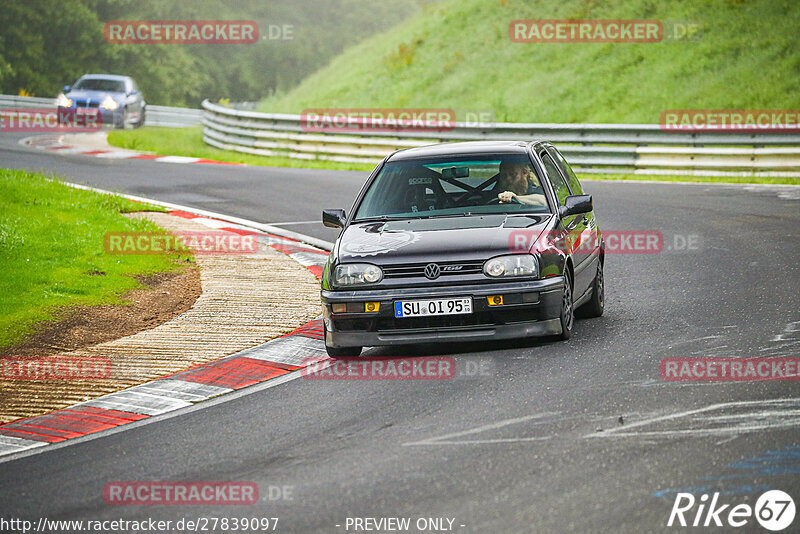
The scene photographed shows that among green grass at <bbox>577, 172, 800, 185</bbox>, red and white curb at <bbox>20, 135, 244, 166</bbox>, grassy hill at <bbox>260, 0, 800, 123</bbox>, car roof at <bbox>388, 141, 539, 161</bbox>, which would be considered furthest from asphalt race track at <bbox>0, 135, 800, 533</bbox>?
grassy hill at <bbox>260, 0, 800, 123</bbox>

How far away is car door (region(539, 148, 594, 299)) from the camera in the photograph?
9.32 metres

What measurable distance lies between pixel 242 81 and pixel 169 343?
64.8 metres

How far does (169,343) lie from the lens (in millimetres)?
9758

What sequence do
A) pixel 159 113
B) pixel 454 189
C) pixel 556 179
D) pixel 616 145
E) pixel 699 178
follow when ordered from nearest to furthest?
pixel 454 189, pixel 556 179, pixel 699 178, pixel 616 145, pixel 159 113

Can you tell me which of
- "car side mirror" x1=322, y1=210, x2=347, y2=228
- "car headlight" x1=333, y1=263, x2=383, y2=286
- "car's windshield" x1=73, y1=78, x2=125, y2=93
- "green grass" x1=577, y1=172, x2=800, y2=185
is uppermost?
"car's windshield" x1=73, y1=78, x2=125, y2=93

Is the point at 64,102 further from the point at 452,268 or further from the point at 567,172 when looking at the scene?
the point at 452,268

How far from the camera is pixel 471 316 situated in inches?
332

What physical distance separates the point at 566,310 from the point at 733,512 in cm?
379

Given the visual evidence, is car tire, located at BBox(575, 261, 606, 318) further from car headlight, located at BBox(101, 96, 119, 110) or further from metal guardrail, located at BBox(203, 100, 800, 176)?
car headlight, located at BBox(101, 96, 119, 110)

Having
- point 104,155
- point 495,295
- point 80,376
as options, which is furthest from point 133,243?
point 104,155

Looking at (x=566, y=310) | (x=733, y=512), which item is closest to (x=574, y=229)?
(x=566, y=310)

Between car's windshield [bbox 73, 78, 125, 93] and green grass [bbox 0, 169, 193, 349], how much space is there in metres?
17.8

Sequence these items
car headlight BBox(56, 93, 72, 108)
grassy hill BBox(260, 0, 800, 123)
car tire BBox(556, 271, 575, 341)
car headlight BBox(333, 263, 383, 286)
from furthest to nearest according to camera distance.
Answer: car headlight BBox(56, 93, 72, 108) < grassy hill BBox(260, 0, 800, 123) < car tire BBox(556, 271, 575, 341) < car headlight BBox(333, 263, 383, 286)

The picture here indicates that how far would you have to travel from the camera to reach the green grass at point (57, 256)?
36.3ft
